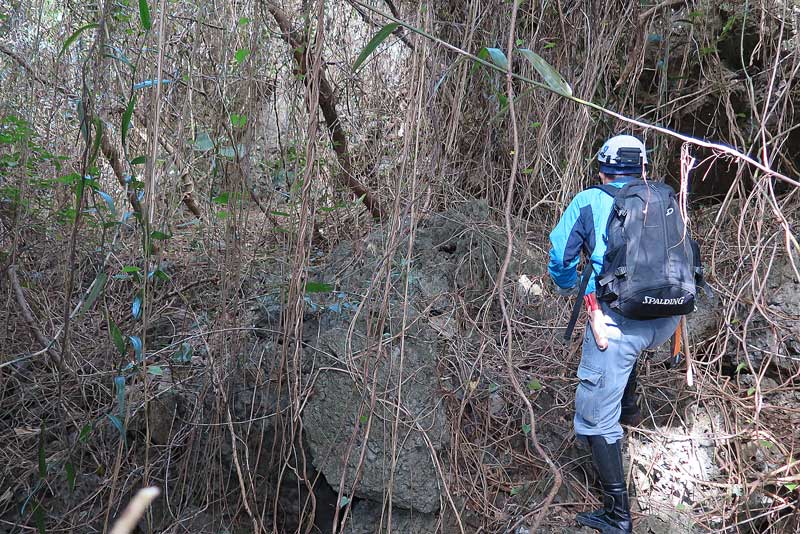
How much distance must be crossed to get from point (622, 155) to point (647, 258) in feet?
1.68

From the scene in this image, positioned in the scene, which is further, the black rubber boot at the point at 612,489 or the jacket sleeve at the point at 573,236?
the black rubber boot at the point at 612,489

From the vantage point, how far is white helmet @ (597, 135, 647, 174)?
278cm

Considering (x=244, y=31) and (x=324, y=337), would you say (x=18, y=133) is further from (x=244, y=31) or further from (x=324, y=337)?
(x=324, y=337)

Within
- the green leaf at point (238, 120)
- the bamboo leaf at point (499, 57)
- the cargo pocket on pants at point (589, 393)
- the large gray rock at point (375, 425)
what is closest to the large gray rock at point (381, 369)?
the large gray rock at point (375, 425)

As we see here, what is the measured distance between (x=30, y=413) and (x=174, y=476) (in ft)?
2.85

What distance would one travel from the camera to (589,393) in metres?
2.81

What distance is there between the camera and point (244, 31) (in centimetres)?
285

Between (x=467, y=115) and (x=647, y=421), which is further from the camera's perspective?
(x=467, y=115)

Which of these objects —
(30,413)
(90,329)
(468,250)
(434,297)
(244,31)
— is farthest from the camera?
(468,250)

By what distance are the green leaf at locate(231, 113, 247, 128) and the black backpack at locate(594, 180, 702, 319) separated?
5.15 feet

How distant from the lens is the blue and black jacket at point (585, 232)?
2709 mm

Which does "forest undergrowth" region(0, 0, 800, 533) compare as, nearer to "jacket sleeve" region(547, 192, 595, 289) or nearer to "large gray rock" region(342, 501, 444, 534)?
"large gray rock" region(342, 501, 444, 534)

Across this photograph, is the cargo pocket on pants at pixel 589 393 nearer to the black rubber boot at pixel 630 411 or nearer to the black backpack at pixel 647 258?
the black backpack at pixel 647 258

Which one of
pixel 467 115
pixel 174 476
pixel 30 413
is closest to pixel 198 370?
pixel 174 476
